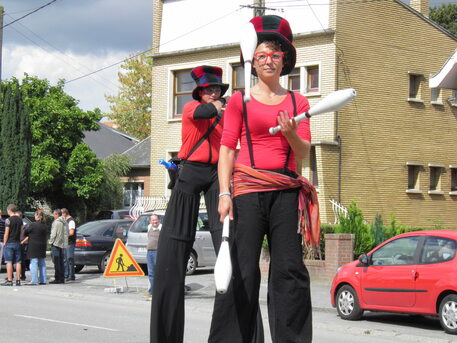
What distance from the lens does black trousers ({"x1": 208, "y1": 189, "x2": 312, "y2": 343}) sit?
15.8 feet

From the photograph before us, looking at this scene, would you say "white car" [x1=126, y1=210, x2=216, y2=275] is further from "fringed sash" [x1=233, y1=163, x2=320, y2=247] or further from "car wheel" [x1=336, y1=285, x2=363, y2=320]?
"fringed sash" [x1=233, y1=163, x2=320, y2=247]

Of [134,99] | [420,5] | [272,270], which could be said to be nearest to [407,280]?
[272,270]

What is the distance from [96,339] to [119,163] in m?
36.3

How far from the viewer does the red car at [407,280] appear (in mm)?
12172

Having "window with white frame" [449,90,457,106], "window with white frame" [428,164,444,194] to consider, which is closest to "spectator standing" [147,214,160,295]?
"window with white frame" [428,164,444,194]

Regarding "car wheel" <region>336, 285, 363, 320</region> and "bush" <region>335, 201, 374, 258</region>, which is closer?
"car wheel" <region>336, 285, 363, 320</region>

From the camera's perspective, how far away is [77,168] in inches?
1578

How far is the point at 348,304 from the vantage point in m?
14.0

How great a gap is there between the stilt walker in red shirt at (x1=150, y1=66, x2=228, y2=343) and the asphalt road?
172 inches

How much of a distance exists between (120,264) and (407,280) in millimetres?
7310

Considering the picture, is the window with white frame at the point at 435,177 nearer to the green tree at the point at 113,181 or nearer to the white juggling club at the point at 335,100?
the green tree at the point at 113,181

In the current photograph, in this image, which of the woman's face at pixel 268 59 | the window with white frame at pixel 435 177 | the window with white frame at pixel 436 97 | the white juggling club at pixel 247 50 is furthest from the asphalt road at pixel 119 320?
the window with white frame at pixel 436 97

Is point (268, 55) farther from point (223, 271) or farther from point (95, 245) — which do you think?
point (95, 245)

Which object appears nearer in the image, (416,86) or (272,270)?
(272,270)
